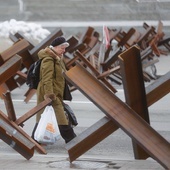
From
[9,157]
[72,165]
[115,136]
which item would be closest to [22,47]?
[115,136]

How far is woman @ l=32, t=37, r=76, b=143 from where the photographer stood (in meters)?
11.6

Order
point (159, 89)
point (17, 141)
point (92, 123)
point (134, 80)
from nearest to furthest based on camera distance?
point (134, 80) → point (159, 89) → point (17, 141) → point (92, 123)

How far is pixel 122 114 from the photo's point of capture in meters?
8.34

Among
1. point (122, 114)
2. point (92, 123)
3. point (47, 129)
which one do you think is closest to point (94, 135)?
point (122, 114)

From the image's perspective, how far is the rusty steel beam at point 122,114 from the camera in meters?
8.23

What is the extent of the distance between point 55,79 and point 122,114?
3532 mm

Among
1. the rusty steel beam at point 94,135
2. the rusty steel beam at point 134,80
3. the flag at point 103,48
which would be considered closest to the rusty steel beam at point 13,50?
the flag at point 103,48

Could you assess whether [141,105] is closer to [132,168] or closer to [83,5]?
[132,168]

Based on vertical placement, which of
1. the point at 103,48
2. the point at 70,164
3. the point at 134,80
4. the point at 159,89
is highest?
the point at 134,80

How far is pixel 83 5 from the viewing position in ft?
133

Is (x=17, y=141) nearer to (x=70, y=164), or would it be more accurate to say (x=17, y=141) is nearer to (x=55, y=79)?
(x=70, y=164)

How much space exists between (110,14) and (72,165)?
3068 centimetres

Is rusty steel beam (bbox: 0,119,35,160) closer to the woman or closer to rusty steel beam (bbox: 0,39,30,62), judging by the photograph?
the woman

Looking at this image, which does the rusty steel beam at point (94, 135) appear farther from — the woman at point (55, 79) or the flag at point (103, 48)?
the flag at point (103, 48)
